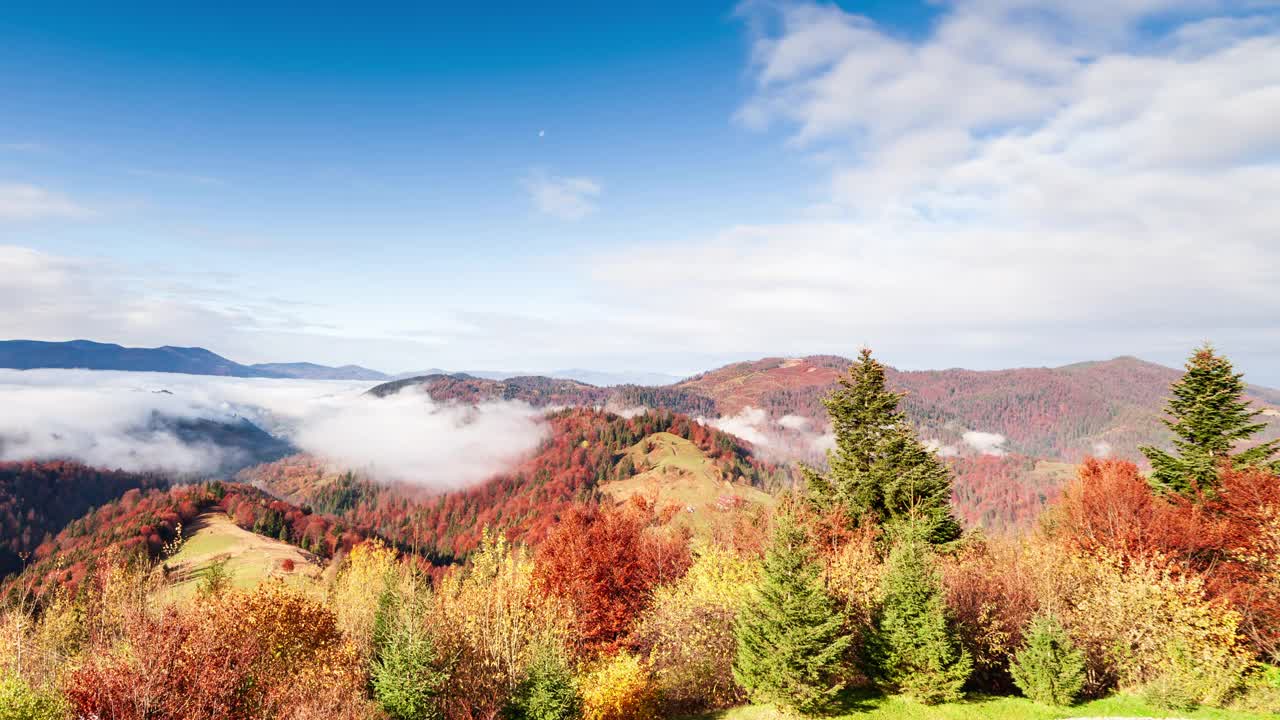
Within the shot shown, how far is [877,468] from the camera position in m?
47.1

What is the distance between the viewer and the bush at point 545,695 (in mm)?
29219

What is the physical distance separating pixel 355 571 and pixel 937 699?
241 ft

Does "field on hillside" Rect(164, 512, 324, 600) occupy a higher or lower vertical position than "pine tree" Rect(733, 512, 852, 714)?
lower

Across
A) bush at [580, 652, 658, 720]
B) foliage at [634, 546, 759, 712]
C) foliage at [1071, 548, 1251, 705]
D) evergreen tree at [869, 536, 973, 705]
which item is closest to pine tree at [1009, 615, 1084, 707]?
foliage at [1071, 548, 1251, 705]

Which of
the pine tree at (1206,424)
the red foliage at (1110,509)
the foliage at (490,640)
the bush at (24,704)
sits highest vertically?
the pine tree at (1206,424)

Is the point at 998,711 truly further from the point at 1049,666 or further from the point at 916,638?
the point at 916,638

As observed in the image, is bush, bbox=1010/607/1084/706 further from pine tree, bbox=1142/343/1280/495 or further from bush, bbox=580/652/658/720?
pine tree, bbox=1142/343/1280/495

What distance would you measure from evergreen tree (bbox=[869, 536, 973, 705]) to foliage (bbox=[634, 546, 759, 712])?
7.99 m

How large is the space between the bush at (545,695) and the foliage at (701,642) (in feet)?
19.1

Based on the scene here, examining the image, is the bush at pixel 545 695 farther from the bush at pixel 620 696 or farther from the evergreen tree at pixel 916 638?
the evergreen tree at pixel 916 638

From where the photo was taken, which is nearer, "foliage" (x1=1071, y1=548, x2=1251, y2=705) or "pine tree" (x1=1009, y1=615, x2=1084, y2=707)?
"pine tree" (x1=1009, y1=615, x2=1084, y2=707)

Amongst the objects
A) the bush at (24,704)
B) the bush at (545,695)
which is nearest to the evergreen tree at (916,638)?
the bush at (545,695)

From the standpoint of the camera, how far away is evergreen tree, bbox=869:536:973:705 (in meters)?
30.0

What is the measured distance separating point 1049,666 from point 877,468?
19.0m
